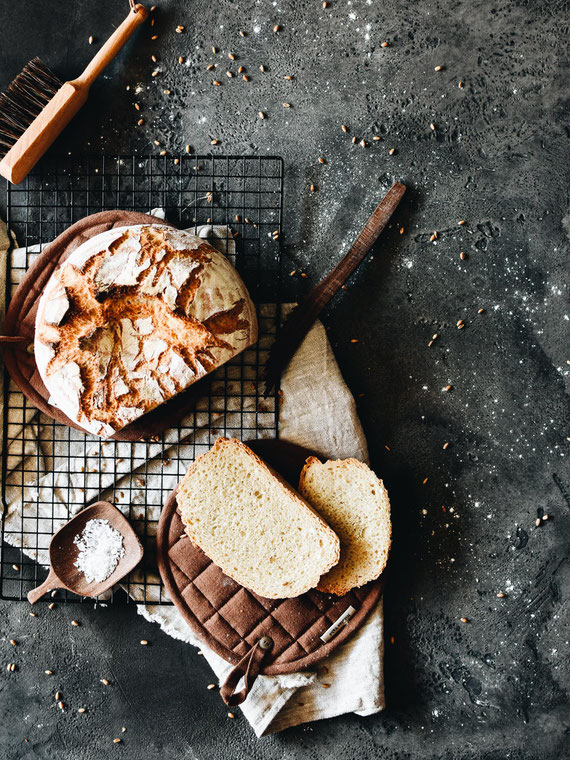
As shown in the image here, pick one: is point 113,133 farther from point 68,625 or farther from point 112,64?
point 68,625

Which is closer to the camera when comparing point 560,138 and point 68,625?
point 560,138

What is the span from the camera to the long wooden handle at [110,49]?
2.37 metres

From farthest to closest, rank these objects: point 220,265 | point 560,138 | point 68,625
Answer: point 68,625, point 560,138, point 220,265

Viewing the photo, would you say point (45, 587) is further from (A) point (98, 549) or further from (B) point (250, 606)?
(B) point (250, 606)

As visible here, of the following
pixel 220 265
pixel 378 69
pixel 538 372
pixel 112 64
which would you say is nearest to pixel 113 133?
pixel 112 64

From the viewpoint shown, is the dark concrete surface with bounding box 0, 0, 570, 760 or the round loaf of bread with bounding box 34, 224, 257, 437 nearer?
the round loaf of bread with bounding box 34, 224, 257, 437

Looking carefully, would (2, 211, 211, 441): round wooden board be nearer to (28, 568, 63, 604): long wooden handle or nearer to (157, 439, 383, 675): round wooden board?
(157, 439, 383, 675): round wooden board

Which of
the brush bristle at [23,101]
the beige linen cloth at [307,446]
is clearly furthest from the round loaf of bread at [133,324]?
the brush bristle at [23,101]

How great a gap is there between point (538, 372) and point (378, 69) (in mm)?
1328

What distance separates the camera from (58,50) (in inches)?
98.3

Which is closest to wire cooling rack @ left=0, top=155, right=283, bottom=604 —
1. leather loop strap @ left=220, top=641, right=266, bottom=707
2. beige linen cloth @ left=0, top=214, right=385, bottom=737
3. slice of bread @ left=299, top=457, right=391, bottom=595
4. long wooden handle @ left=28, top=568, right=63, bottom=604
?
beige linen cloth @ left=0, top=214, right=385, bottom=737

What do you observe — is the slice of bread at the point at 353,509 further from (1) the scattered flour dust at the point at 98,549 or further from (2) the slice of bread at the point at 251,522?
(1) the scattered flour dust at the point at 98,549

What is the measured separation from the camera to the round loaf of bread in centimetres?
206

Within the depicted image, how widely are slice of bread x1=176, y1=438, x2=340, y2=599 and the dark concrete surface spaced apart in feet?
1.33
